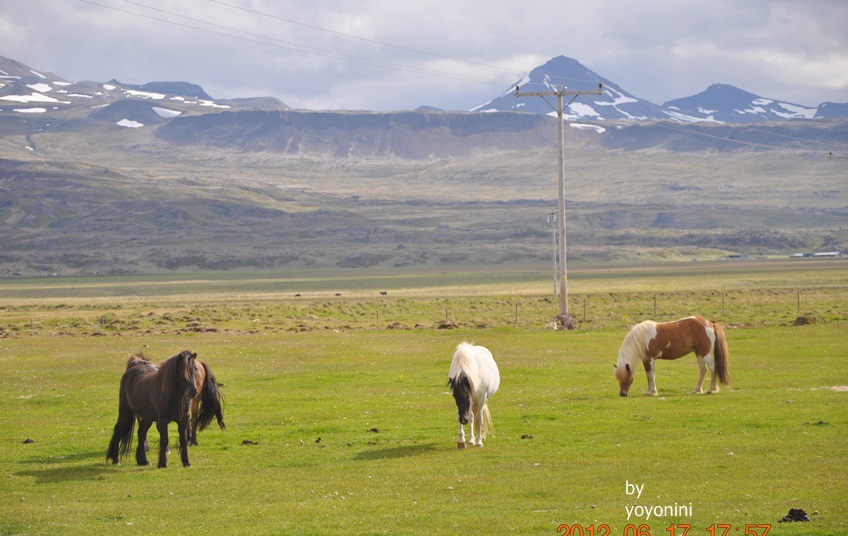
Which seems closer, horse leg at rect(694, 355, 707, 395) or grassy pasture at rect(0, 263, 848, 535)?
grassy pasture at rect(0, 263, 848, 535)

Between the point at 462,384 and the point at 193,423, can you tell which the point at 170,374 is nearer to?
the point at 193,423

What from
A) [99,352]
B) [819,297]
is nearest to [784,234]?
[819,297]

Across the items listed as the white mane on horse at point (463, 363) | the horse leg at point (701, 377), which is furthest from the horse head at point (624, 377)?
the white mane on horse at point (463, 363)

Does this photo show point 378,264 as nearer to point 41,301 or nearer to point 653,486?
point 41,301

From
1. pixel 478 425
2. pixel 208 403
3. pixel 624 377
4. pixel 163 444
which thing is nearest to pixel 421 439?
pixel 478 425

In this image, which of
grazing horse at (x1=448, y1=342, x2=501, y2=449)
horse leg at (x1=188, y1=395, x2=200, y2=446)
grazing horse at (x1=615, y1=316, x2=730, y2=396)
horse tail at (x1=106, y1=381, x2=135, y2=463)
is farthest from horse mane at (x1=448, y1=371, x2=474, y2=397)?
grazing horse at (x1=615, y1=316, x2=730, y2=396)

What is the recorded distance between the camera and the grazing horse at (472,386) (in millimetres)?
16344

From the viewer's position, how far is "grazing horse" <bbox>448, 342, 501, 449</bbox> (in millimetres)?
16344

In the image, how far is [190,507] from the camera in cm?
1264

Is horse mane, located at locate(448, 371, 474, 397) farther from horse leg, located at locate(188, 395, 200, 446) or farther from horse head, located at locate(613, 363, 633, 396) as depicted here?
horse head, located at locate(613, 363, 633, 396)

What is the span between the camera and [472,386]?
16422mm
